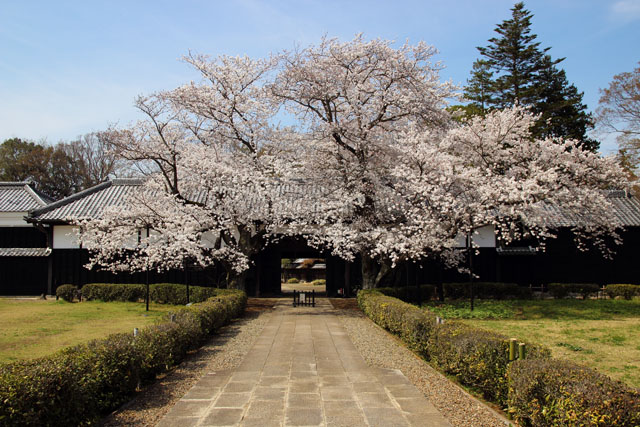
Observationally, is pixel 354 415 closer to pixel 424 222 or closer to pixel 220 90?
pixel 424 222

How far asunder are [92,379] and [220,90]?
44.1 feet

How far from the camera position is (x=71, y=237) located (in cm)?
2108

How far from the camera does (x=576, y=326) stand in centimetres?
1342

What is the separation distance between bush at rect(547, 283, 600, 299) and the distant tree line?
33.0 m

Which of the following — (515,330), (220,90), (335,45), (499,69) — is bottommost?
(515,330)

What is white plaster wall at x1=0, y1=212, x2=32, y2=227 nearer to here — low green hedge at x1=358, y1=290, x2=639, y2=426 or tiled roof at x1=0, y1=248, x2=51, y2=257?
tiled roof at x1=0, y1=248, x2=51, y2=257

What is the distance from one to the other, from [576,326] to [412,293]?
628 centimetres

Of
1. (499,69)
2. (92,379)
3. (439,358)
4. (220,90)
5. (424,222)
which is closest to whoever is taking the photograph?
(92,379)

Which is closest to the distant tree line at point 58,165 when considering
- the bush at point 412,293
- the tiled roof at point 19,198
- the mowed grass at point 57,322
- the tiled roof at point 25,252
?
the tiled roof at point 19,198

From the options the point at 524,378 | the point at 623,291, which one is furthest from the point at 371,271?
the point at 524,378

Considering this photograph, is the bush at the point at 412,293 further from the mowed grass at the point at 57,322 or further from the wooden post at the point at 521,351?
the wooden post at the point at 521,351

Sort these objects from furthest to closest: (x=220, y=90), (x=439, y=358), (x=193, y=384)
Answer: (x=220, y=90), (x=439, y=358), (x=193, y=384)

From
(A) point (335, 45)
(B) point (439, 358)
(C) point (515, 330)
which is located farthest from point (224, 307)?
(A) point (335, 45)

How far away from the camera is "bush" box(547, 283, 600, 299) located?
20.8 m
